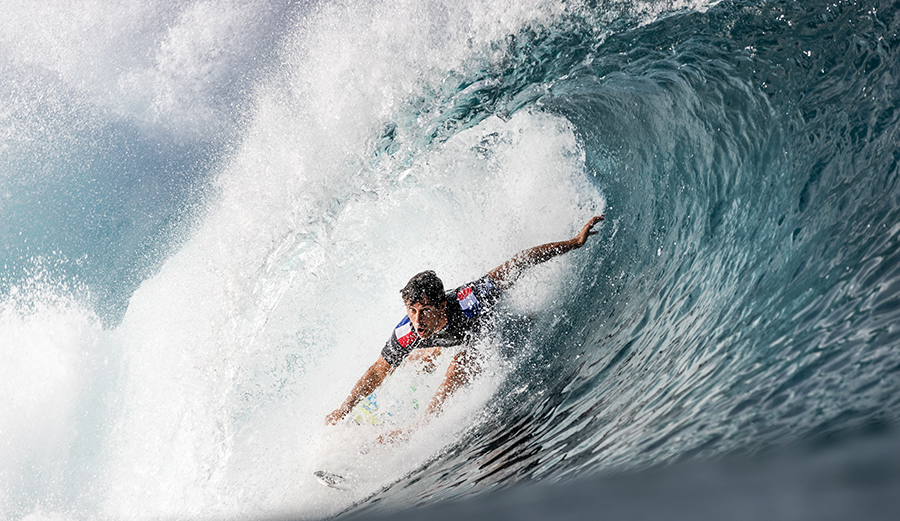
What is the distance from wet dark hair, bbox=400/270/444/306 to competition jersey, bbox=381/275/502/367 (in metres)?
0.15

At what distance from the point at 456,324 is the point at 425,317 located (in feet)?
0.90

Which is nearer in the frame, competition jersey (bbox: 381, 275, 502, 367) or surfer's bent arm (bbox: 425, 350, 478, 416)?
competition jersey (bbox: 381, 275, 502, 367)

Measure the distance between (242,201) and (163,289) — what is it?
12.2ft

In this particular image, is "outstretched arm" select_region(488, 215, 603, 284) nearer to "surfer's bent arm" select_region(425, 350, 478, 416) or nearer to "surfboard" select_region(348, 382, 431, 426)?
"surfer's bent arm" select_region(425, 350, 478, 416)

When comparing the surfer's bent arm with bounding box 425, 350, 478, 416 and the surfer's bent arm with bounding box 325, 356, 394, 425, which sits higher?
the surfer's bent arm with bounding box 325, 356, 394, 425

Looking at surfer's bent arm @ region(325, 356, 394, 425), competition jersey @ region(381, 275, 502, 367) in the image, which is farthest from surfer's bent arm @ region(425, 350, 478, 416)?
surfer's bent arm @ region(325, 356, 394, 425)

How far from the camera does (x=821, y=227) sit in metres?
2.42

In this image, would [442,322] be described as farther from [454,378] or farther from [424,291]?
[454,378]

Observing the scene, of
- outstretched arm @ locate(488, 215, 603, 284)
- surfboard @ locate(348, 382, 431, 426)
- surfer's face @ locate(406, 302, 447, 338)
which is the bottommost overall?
surfboard @ locate(348, 382, 431, 426)

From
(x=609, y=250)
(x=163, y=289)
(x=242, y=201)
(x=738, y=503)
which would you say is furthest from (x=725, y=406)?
(x=163, y=289)

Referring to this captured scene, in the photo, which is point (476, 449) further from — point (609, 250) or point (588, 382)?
point (609, 250)

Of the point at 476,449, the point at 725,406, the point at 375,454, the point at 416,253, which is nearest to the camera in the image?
the point at 725,406

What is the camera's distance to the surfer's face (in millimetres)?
3107

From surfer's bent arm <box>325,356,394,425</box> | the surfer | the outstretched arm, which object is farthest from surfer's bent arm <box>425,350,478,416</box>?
the outstretched arm
